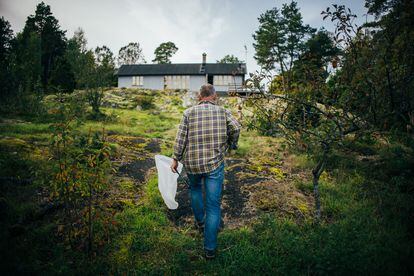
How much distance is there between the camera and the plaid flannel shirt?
3037 millimetres

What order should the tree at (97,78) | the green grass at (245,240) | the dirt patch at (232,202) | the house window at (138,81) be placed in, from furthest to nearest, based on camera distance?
the house window at (138,81)
the tree at (97,78)
the dirt patch at (232,202)
the green grass at (245,240)

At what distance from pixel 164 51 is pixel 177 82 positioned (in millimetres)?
20978

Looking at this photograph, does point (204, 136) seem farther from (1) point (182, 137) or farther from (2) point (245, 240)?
(2) point (245, 240)

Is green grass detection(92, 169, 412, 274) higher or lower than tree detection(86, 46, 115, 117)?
lower

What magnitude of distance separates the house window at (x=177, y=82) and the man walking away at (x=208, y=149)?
29.7 m

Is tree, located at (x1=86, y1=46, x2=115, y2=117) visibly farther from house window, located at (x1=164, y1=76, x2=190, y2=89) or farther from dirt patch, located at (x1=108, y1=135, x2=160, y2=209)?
house window, located at (x1=164, y1=76, x2=190, y2=89)

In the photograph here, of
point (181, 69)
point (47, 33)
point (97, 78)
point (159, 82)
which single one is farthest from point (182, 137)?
point (47, 33)

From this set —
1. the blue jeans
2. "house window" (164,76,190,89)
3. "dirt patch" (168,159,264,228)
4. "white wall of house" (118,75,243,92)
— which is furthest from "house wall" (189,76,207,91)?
the blue jeans

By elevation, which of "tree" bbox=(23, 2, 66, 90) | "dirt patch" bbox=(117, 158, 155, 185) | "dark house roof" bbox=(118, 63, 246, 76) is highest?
"tree" bbox=(23, 2, 66, 90)

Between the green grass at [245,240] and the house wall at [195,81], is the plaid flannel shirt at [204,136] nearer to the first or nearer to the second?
the green grass at [245,240]

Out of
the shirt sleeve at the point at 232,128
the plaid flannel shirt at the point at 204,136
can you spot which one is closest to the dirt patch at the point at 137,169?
the plaid flannel shirt at the point at 204,136

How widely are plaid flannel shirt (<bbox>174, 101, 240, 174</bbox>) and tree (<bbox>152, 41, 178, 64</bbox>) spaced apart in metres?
49.6

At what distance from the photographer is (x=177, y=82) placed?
3222 cm

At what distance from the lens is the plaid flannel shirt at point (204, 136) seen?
9.96ft
